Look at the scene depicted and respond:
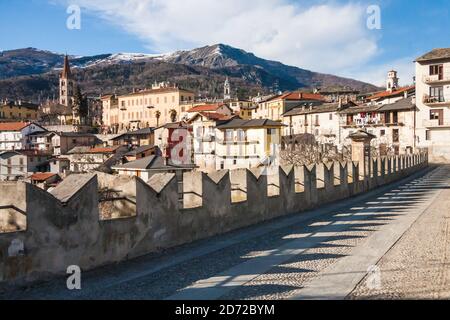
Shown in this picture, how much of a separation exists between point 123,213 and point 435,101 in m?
68.0

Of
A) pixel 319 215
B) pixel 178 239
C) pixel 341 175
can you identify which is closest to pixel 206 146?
pixel 341 175

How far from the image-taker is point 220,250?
11.4 m

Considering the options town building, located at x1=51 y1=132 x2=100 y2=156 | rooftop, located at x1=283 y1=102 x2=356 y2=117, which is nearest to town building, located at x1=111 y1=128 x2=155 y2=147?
town building, located at x1=51 y1=132 x2=100 y2=156

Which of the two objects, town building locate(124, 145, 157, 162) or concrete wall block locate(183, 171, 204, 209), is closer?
concrete wall block locate(183, 171, 204, 209)

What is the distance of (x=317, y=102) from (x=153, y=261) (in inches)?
3962

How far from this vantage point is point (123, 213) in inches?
428

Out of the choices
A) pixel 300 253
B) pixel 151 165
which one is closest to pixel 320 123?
pixel 151 165

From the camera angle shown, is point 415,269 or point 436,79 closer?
point 415,269

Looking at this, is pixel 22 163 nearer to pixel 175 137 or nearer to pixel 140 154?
pixel 140 154

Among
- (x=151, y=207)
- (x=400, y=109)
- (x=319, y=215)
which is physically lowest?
(x=319, y=215)

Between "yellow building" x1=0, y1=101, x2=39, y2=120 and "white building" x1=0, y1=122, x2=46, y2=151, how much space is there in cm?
5103

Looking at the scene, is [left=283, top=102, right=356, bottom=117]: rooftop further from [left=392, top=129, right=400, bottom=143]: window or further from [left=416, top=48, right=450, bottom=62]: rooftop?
[left=416, top=48, right=450, bottom=62]: rooftop

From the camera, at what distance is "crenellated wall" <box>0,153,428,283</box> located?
8258 mm

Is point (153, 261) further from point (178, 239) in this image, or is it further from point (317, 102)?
point (317, 102)
